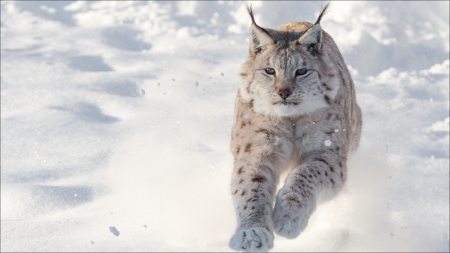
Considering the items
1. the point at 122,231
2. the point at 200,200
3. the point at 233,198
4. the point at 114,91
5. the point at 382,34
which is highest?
the point at 233,198

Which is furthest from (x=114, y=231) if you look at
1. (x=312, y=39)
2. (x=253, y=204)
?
(x=312, y=39)

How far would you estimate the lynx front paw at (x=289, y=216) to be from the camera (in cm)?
362

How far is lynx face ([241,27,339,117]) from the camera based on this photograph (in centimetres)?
414

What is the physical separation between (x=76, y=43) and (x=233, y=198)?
811 cm

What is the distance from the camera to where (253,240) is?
3.47 metres

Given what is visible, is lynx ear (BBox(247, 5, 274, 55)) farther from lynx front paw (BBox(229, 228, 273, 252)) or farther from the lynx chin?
lynx front paw (BBox(229, 228, 273, 252))

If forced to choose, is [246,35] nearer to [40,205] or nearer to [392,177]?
[392,177]

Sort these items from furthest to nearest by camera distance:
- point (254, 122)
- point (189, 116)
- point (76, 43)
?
point (76, 43)
point (189, 116)
point (254, 122)

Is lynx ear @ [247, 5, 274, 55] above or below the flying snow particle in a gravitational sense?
above

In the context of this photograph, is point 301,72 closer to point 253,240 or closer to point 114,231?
point 253,240

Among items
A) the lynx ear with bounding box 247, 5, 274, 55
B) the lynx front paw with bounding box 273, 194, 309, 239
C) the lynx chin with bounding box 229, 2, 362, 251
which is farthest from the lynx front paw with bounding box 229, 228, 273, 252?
the lynx ear with bounding box 247, 5, 274, 55

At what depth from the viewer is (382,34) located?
11117mm

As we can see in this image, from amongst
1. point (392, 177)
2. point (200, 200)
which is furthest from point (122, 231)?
point (392, 177)

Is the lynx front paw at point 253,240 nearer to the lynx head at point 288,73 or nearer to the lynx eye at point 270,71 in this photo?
the lynx head at point 288,73
